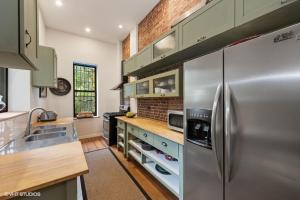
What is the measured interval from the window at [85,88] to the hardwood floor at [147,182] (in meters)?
2.71

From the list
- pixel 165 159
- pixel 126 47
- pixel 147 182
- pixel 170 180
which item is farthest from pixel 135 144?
pixel 126 47

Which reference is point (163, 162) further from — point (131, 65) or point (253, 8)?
point (131, 65)

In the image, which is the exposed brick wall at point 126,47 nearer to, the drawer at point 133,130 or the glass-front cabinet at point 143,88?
the glass-front cabinet at point 143,88

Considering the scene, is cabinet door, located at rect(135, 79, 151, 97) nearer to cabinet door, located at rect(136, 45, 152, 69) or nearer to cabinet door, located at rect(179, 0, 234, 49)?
cabinet door, located at rect(136, 45, 152, 69)

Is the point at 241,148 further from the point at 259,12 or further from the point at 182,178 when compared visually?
the point at 259,12

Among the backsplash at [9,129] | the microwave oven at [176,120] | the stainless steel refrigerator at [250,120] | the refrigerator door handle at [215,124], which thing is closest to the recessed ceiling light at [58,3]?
the backsplash at [9,129]

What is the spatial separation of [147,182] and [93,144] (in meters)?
2.55

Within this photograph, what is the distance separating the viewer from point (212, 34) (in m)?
1.39

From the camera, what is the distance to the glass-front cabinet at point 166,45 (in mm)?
1942

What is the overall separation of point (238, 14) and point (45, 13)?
4253 millimetres

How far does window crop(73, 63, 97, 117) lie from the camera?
4801 mm

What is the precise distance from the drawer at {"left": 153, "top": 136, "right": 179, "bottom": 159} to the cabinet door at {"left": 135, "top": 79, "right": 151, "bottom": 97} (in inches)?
38.7

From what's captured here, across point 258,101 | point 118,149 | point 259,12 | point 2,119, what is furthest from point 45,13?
point 258,101

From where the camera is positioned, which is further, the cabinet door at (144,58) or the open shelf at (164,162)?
the cabinet door at (144,58)
